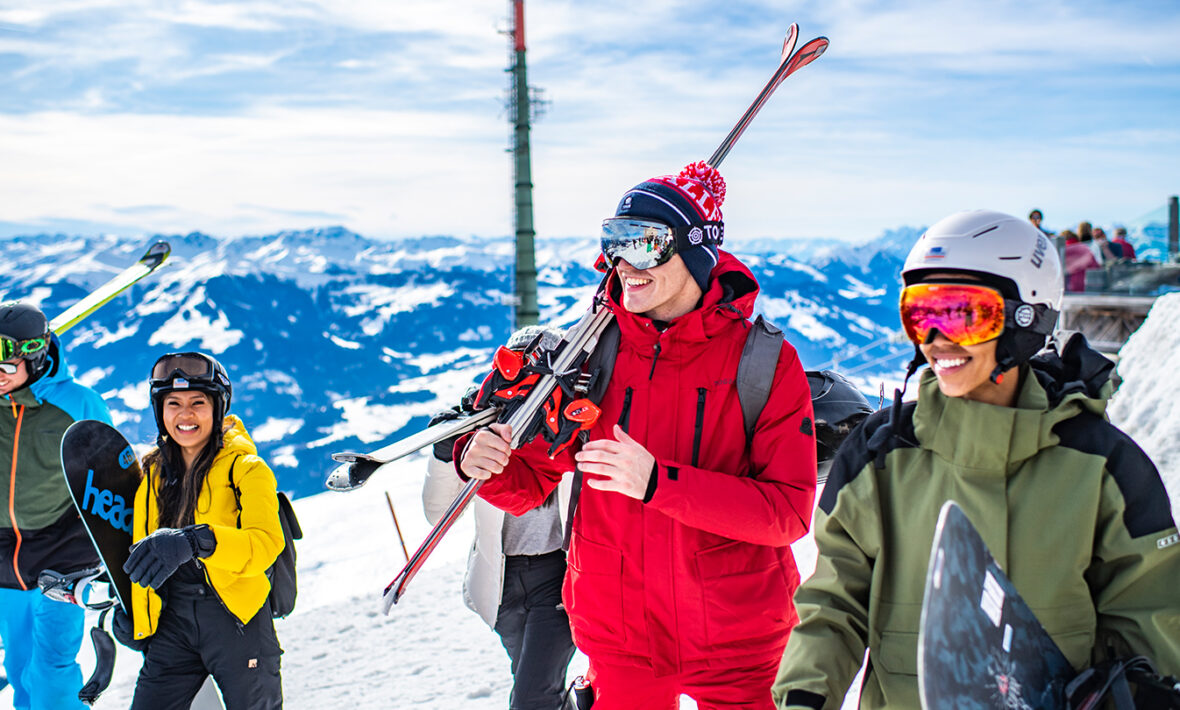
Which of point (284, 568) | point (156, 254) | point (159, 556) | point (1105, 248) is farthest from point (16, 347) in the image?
point (1105, 248)

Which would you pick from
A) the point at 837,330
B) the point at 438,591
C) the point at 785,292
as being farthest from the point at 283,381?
the point at 438,591

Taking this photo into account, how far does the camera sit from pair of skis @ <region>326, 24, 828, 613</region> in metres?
2.15

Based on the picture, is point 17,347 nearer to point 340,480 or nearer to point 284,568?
point 284,568

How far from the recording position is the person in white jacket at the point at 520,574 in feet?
12.8

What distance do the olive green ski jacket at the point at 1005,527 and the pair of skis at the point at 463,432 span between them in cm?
94

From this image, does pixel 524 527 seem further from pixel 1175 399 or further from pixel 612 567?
pixel 1175 399

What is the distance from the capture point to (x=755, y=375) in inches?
99.9

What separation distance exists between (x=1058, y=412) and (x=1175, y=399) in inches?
285

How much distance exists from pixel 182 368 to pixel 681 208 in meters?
2.49

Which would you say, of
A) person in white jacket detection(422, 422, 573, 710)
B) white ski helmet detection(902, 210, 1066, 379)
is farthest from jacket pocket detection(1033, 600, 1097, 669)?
person in white jacket detection(422, 422, 573, 710)

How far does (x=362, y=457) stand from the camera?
213 cm

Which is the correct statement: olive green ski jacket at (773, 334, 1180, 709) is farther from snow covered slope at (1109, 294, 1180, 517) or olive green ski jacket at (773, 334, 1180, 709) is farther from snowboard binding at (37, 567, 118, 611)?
snow covered slope at (1109, 294, 1180, 517)

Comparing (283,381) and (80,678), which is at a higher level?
(80,678)

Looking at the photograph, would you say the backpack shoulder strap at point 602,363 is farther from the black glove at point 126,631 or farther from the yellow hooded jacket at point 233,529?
the black glove at point 126,631
